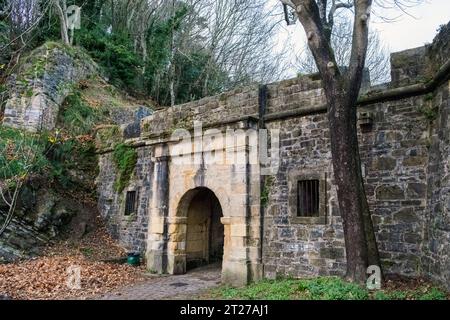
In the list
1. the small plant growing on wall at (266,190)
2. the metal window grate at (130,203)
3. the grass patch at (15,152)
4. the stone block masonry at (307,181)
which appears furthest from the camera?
the metal window grate at (130,203)

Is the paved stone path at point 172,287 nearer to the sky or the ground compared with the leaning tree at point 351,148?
nearer to the ground

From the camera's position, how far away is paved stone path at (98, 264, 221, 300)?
7.44 meters

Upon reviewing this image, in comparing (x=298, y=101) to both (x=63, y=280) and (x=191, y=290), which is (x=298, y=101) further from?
(x=63, y=280)

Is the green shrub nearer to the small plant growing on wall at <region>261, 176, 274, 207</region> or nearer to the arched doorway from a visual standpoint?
the small plant growing on wall at <region>261, 176, 274, 207</region>

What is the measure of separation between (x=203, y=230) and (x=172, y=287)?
9.68 ft

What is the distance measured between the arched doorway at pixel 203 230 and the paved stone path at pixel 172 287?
0.77m

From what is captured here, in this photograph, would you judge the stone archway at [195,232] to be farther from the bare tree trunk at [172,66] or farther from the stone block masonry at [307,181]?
the bare tree trunk at [172,66]

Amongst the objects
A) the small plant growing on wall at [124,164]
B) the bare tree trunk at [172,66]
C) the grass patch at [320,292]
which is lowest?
the grass patch at [320,292]

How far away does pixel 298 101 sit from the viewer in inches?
330

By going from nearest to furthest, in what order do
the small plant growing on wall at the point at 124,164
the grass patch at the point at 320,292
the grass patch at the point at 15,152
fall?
the grass patch at the point at 320,292
the grass patch at the point at 15,152
the small plant growing on wall at the point at 124,164

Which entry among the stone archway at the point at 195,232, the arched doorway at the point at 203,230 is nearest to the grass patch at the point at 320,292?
the stone archway at the point at 195,232

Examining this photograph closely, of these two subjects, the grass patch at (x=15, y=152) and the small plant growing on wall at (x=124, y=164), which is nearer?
the grass patch at (x=15, y=152)

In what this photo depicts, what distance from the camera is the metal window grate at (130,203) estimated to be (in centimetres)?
1205

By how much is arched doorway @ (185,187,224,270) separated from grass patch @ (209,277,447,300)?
3.14 m
